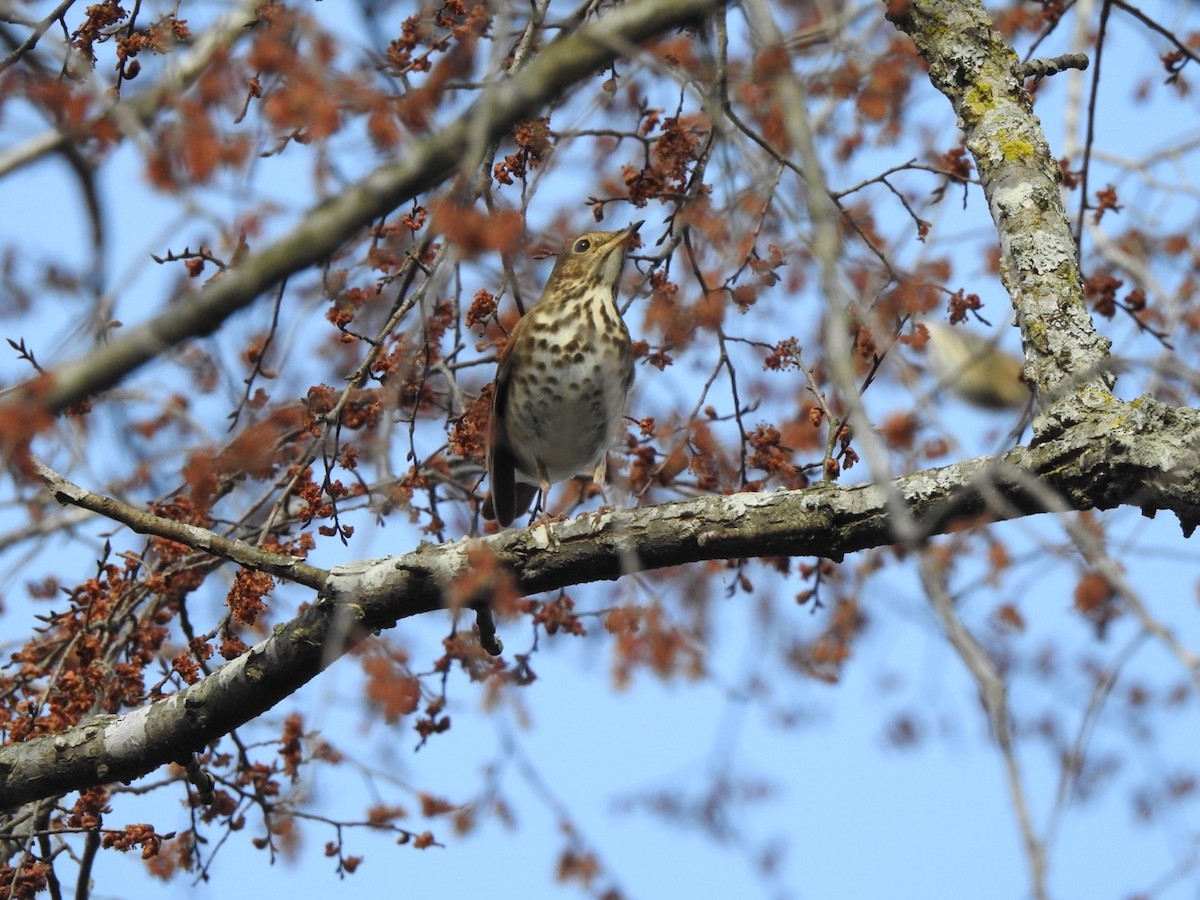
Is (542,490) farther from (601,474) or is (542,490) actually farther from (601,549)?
(601,549)

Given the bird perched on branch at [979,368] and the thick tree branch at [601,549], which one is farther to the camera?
the bird perched on branch at [979,368]

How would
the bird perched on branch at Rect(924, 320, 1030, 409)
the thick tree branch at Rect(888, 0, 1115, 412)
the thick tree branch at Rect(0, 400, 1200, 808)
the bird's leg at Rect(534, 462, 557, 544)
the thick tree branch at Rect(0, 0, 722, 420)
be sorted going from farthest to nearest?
the bird perched on branch at Rect(924, 320, 1030, 409) → the bird's leg at Rect(534, 462, 557, 544) → the thick tree branch at Rect(888, 0, 1115, 412) → the thick tree branch at Rect(0, 400, 1200, 808) → the thick tree branch at Rect(0, 0, 722, 420)

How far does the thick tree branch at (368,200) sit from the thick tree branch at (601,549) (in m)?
1.25

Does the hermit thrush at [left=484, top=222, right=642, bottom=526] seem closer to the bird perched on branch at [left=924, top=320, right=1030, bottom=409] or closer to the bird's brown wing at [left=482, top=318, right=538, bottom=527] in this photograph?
the bird's brown wing at [left=482, top=318, right=538, bottom=527]

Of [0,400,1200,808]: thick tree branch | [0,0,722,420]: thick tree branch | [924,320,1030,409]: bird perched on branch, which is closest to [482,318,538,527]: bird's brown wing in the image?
[0,400,1200,808]: thick tree branch

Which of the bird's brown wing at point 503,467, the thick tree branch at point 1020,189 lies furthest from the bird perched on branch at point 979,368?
the thick tree branch at point 1020,189

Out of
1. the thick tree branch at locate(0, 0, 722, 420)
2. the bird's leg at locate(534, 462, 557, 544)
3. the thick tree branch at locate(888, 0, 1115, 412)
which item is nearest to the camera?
the thick tree branch at locate(0, 0, 722, 420)

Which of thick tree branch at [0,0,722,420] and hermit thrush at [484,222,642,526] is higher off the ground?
hermit thrush at [484,222,642,526]

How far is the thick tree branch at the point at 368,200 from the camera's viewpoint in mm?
2158

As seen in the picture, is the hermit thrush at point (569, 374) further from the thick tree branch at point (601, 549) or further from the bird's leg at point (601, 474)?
the thick tree branch at point (601, 549)

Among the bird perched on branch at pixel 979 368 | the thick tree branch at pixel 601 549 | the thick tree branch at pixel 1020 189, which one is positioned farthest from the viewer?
the bird perched on branch at pixel 979 368

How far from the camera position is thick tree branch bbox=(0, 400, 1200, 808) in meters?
3.34

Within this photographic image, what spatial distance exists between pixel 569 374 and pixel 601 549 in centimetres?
202

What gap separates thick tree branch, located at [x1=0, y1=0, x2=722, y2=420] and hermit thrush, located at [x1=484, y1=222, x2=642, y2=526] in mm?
3043
